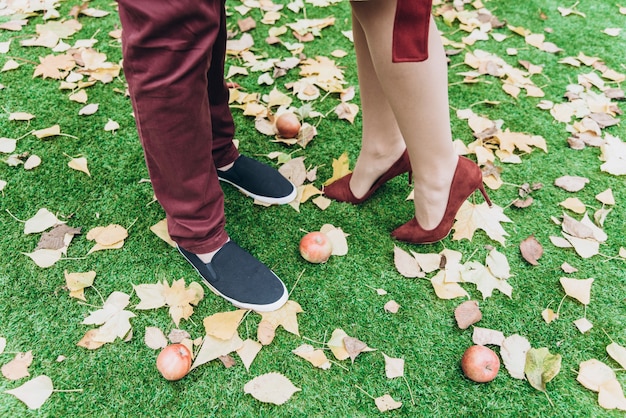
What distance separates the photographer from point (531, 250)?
5.53ft

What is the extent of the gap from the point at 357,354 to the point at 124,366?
27.5 inches

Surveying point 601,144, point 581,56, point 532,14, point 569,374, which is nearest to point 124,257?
point 569,374

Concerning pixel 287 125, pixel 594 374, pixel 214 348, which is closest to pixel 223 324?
pixel 214 348

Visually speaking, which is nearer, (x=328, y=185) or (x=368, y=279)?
(x=368, y=279)

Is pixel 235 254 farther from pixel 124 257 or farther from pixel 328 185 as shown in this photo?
pixel 328 185

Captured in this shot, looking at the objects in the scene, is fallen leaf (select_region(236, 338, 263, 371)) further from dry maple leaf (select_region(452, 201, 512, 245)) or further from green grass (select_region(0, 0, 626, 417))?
dry maple leaf (select_region(452, 201, 512, 245))

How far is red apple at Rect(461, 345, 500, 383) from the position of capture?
4.32 ft

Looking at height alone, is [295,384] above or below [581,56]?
below

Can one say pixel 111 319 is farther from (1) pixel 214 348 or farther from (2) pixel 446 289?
(2) pixel 446 289

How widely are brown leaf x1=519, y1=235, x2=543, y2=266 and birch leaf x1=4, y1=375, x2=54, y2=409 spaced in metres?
1.61

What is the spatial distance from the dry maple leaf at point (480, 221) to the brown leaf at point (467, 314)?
297 millimetres

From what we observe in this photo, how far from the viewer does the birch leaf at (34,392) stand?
1.25 meters

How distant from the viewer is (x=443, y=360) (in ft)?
4.58

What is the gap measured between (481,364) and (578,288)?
522 mm
